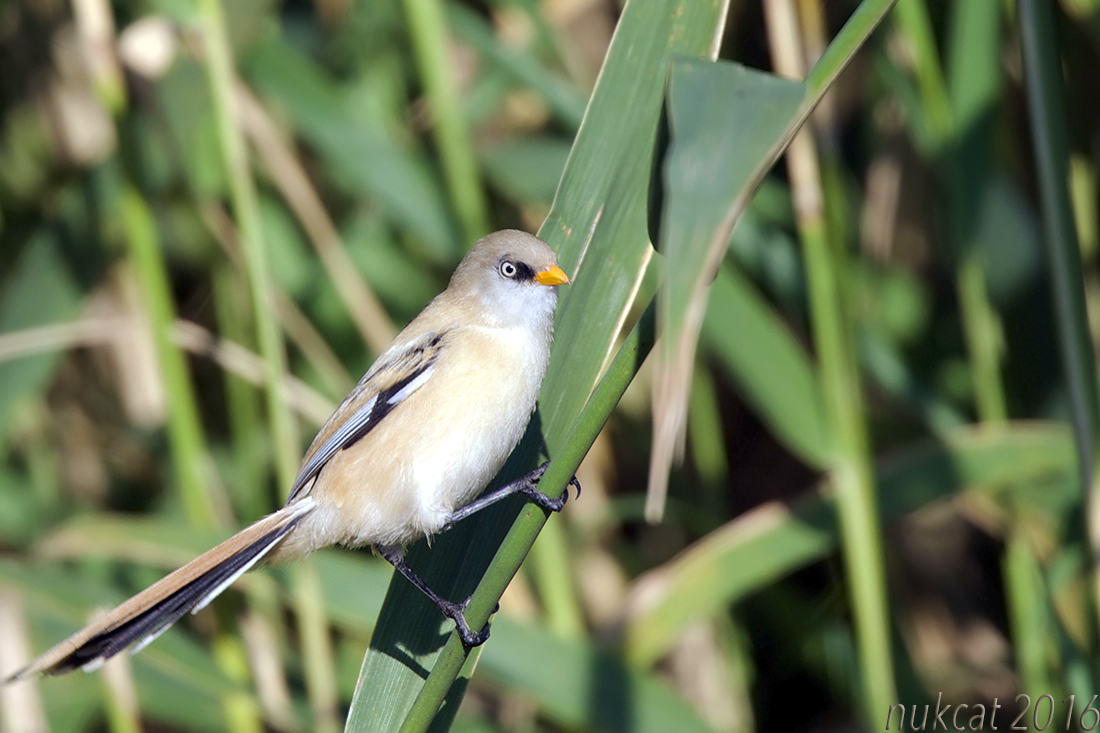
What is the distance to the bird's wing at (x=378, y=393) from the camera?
1981 mm

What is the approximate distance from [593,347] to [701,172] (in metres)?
0.58

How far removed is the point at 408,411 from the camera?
196 centimetres

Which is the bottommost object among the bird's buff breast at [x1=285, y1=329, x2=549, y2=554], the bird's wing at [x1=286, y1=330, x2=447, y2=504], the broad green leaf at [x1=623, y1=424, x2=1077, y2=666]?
the broad green leaf at [x1=623, y1=424, x2=1077, y2=666]

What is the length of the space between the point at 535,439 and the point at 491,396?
132 mm

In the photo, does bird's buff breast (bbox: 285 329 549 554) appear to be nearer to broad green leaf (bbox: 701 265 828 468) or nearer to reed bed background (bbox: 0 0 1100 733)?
reed bed background (bbox: 0 0 1100 733)

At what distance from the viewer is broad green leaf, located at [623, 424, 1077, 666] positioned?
90.9 inches

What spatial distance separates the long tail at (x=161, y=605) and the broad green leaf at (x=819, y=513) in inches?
40.1

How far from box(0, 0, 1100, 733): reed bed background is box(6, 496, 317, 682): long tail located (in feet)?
0.89

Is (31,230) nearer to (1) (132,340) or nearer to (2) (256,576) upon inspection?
(1) (132,340)

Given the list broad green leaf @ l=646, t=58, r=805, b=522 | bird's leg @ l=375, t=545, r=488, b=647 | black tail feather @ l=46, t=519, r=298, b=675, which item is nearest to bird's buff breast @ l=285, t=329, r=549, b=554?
bird's leg @ l=375, t=545, r=488, b=647

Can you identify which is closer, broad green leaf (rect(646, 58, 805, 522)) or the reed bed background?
broad green leaf (rect(646, 58, 805, 522))

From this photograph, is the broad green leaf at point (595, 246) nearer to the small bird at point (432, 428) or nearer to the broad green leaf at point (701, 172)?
the small bird at point (432, 428)

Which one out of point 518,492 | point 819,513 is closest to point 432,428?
point 518,492

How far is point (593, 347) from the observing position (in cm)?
149
